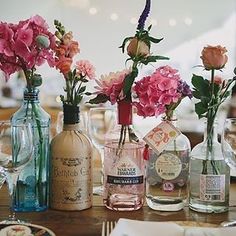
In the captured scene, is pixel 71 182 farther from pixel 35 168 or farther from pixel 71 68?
pixel 71 68

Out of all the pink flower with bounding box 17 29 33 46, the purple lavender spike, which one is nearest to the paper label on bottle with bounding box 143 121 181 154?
the purple lavender spike

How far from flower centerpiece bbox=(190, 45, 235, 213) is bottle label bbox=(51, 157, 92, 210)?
0.24 meters

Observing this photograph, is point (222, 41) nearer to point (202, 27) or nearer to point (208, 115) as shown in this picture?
point (202, 27)

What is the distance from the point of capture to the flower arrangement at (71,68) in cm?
120

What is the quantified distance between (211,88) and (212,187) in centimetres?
22

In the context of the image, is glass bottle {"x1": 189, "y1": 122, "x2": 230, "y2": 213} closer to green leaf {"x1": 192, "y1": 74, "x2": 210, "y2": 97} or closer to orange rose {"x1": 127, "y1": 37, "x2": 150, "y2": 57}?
green leaf {"x1": 192, "y1": 74, "x2": 210, "y2": 97}

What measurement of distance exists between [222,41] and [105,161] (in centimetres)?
537

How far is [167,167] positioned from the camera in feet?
3.97

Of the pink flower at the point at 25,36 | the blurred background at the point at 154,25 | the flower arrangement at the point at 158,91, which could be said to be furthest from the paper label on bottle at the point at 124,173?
the blurred background at the point at 154,25

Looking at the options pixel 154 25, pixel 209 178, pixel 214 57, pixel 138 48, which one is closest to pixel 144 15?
pixel 138 48

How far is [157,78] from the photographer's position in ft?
3.80

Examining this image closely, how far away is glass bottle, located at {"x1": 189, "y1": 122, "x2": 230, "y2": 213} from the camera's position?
3.97ft

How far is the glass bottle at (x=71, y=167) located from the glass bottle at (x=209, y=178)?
24 centimetres

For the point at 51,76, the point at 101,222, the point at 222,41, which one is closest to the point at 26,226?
the point at 101,222
